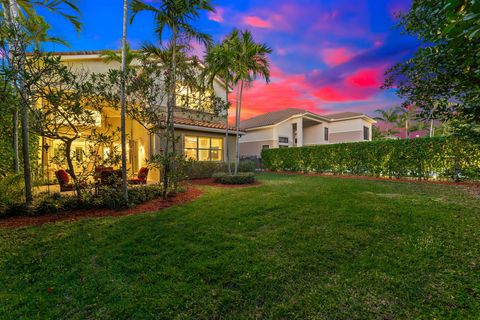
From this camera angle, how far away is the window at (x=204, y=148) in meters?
13.7

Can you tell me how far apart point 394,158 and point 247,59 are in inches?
Result: 387

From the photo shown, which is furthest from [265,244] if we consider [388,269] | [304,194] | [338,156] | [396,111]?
[396,111]

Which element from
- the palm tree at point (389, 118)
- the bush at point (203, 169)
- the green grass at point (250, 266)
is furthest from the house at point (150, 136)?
the palm tree at point (389, 118)

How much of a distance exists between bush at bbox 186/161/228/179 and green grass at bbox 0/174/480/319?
7.71 metres

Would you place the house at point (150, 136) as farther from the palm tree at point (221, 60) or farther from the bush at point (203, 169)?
the palm tree at point (221, 60)

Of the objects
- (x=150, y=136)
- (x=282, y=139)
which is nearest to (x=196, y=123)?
(x=150, y=136)

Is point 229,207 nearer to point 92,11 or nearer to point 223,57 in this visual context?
point 223,57

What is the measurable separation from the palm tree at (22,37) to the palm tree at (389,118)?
40.5 metres

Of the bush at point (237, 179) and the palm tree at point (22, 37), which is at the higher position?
the palm tree at point (22, 37)

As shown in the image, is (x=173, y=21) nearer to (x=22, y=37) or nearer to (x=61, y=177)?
(x=22, y=37)

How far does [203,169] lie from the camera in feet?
45.2

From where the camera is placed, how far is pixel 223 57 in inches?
407

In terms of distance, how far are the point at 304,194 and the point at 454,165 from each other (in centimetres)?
784

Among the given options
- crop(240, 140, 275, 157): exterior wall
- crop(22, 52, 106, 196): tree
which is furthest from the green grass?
crop(240, 140, 275, 157): exterior wall
